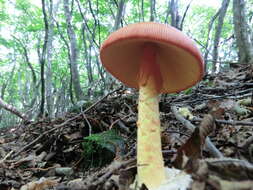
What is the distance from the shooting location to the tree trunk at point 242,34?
530cm

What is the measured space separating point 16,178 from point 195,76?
62.8 inches

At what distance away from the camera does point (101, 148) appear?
91.9 inches

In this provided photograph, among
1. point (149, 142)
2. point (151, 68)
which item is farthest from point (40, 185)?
point (151, 68)

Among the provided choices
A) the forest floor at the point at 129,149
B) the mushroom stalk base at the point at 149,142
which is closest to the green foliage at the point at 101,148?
the forest floor at the point at 129,149

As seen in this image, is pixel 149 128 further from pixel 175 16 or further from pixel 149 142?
pixel 175 16

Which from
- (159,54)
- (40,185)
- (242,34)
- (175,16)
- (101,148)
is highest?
(175,16)

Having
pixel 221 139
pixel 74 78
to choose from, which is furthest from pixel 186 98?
pixel 74 78

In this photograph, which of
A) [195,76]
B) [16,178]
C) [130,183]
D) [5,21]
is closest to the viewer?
[130,183]

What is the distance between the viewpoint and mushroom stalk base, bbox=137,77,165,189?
1.40 m

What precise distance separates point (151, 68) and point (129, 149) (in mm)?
884

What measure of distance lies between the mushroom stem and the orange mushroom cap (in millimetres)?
108

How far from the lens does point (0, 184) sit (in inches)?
79.5

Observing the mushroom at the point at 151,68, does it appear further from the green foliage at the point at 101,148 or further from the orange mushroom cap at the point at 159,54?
the green foliage at the point at 101,148

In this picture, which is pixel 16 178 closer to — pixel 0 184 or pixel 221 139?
pixel 0 184
